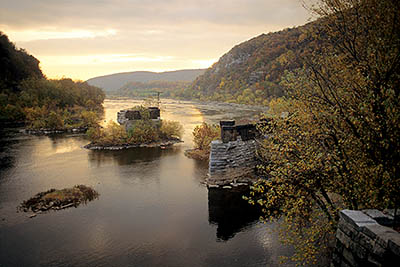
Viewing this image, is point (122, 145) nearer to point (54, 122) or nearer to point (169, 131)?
point (169, 131)

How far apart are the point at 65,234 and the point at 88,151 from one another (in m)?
19.5

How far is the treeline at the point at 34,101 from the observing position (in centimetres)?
4978

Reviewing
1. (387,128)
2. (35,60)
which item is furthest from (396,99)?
(35,60)

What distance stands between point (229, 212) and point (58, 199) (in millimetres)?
11582

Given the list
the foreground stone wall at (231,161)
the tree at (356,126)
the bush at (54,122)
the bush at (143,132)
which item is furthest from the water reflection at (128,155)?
the tree at (356,126)

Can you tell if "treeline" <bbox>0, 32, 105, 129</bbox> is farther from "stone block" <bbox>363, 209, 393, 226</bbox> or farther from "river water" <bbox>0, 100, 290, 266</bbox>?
"stone block" <bbox>363, 209, 393, 226</bbox>

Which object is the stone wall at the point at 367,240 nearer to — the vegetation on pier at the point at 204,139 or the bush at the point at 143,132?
the vegetation on pier at the point at 204,139

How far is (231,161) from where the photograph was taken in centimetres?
2072

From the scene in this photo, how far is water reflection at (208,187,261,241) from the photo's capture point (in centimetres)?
1521

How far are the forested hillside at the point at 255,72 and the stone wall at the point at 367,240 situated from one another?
56037 millimetres

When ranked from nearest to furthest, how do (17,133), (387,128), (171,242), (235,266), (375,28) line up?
(387,128), (375,28), (235,266), (171,242), (17,133)

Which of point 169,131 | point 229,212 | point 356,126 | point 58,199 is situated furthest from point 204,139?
point 356,126

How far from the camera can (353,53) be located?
10.1 metres

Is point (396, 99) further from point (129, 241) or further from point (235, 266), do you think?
point (129, 241)
